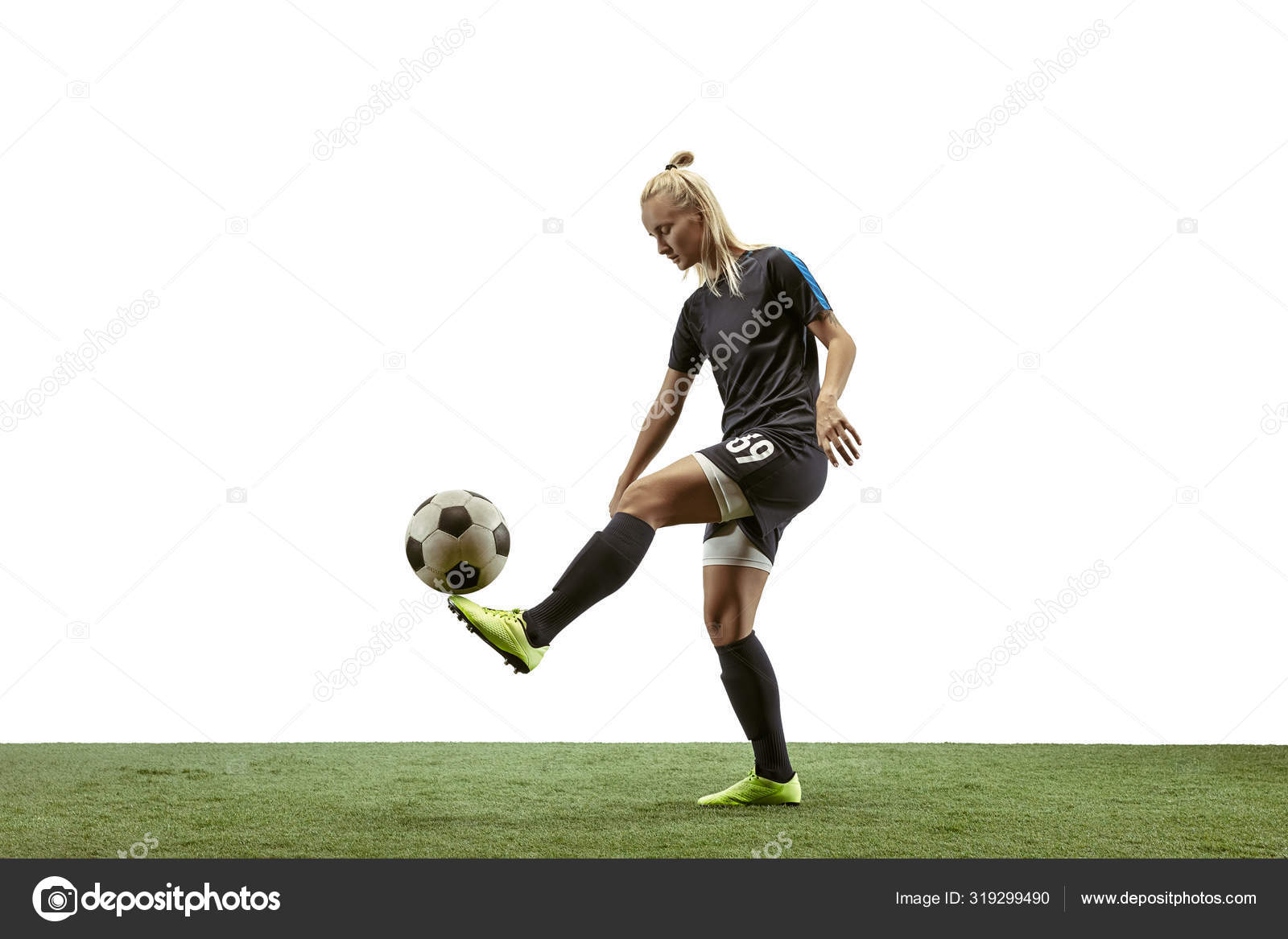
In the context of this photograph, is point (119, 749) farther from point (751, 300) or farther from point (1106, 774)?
point (1106, 774)

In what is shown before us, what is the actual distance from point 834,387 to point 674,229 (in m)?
0.61

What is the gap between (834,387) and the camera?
283cm

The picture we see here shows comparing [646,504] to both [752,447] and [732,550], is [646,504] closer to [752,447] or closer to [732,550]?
[752,447]

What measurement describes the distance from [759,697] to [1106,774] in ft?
4.44

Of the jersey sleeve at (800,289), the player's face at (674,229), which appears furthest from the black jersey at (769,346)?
the player's face at (674,229)

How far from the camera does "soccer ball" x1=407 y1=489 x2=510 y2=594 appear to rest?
293 cm

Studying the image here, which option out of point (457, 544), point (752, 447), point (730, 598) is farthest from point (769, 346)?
point (457, 544)

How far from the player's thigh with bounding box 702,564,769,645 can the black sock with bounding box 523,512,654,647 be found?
0.50 m

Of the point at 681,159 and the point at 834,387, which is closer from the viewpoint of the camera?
the point at 834,387

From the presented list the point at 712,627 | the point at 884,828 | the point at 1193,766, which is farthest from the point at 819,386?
the point at 1193,766

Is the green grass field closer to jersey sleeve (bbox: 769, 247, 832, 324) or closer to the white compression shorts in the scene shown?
the white compression shorts
